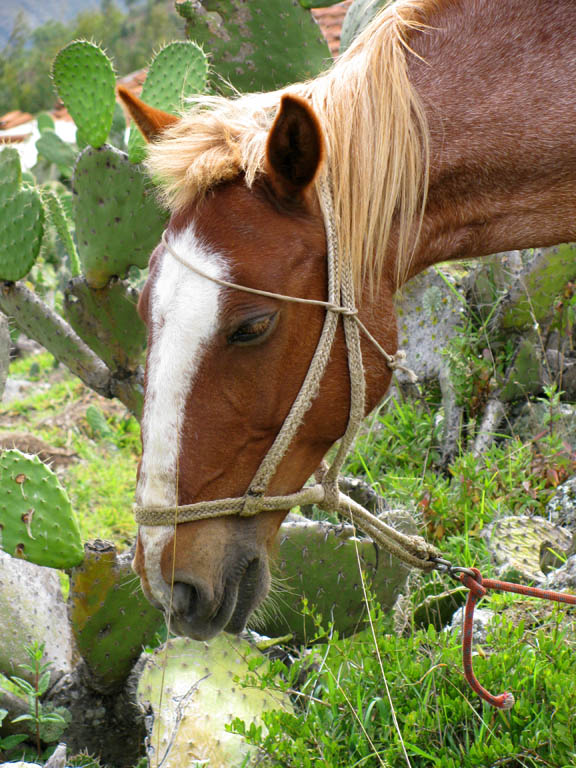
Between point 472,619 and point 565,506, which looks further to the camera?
point 565,506

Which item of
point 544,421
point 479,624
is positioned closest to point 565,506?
point 544,421

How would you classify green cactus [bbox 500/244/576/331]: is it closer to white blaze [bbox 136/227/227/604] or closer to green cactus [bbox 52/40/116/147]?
green cactus [bbox 52/40/116/147]

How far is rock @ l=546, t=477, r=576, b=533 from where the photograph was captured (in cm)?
256

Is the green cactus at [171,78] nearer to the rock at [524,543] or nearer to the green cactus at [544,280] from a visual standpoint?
the green cactus at [544,280]

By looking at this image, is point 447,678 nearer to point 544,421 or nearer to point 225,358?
point 225,358

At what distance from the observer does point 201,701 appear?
1.82m

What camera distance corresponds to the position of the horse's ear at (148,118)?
1718 mm

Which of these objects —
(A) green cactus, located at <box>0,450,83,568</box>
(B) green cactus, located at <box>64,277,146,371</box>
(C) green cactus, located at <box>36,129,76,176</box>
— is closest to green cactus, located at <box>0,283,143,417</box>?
(B) green cactus, located at <box>64,277,146,371</box>

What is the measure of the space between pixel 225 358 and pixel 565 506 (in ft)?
5.71

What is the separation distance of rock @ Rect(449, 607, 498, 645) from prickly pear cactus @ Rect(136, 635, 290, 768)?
0.56m

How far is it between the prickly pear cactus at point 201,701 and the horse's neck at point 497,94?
50.3 inches

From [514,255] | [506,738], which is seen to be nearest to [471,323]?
[514,255]

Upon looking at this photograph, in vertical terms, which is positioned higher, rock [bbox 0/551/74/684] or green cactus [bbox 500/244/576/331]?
rock [bbox 0/551/74/684]

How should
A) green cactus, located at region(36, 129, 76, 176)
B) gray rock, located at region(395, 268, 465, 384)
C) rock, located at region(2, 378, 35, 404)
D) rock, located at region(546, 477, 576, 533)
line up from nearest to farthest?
rock, located at region(546, 477, 576, 533) → gray rock, located at region(395, 268, 465, 384) → rock, located at region(2, 378, 35, 404) → green cactus, located at region(36, 129, 76, 176)
